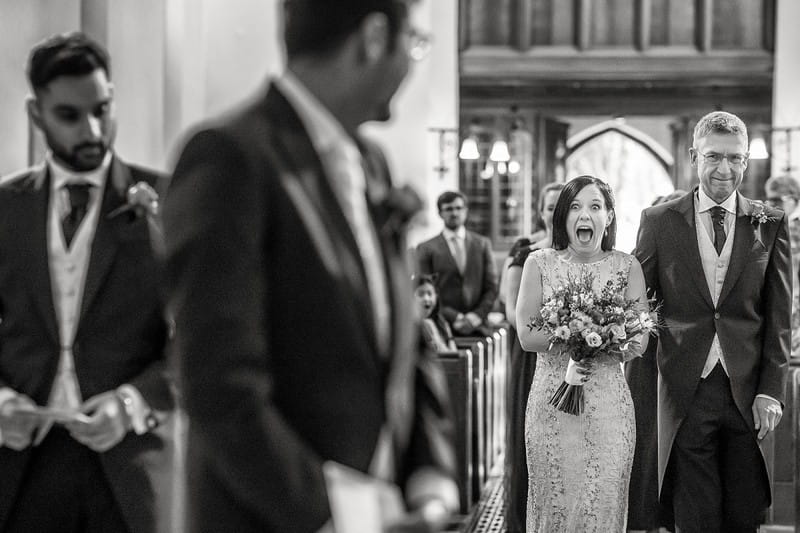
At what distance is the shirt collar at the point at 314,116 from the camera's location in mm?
1878

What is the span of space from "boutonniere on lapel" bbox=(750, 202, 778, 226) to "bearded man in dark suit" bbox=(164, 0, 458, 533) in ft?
12.1

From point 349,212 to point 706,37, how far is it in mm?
16506

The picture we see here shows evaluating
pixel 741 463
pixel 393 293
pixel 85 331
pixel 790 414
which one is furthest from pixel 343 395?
pixel 790 414

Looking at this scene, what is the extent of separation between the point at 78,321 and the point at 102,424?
31 cm

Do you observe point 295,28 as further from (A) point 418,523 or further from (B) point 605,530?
(B) point 605,530

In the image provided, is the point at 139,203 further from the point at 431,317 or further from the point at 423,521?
the point at 431,317

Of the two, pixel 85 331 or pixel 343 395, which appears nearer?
pixel 343 395

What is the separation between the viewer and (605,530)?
5547mm

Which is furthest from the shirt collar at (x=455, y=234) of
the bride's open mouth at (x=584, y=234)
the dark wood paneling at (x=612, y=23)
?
the dark wood paneling at (x=612, y=23)

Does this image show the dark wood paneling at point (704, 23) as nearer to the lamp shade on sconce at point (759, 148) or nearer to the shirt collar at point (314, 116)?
the lamp shade on sconce at point (759, 148)

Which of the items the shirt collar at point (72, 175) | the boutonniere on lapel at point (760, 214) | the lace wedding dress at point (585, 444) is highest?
the shirt collar at point (72, 175)

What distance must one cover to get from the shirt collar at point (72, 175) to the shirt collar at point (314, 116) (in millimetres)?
1410

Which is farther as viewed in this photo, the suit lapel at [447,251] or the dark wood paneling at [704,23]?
the dark wood paneling at [704,23]

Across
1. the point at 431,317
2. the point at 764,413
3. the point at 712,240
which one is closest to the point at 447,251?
the point at 431,317
